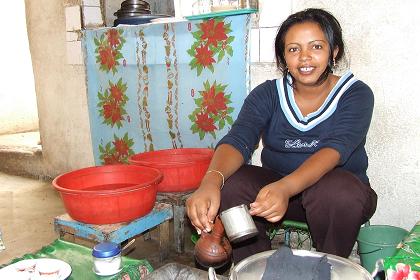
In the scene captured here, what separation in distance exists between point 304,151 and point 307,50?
1.41 ft

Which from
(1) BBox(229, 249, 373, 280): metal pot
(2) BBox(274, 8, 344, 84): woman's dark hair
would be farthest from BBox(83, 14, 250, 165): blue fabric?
(1) BBox(229, 249, 373, 280): metal pot

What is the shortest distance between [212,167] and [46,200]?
2.41 metres

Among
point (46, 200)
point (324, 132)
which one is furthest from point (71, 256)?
point (46, 200)

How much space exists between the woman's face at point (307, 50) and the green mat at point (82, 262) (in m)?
1.00

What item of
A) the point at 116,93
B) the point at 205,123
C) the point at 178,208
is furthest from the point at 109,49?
the point at 178,208

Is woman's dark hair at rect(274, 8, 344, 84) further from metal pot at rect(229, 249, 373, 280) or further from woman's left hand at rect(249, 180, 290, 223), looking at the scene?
metal pot at rect(229, 249, 373, 280)

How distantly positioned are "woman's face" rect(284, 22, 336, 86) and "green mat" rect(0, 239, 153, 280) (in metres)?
1.00

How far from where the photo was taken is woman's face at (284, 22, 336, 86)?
1.78 meters

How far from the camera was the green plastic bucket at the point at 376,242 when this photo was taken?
197 centimetres

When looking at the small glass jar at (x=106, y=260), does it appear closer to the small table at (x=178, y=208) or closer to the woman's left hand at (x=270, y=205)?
the woman's left hand at (x=270, y=205)

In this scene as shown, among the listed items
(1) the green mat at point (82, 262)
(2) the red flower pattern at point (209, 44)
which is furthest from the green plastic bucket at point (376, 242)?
(2) the red flower pattern at point (209, 44)

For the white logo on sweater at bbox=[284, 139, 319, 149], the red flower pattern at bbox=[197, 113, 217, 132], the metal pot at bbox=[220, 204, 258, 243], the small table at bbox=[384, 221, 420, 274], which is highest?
the white logo on sweater at bbox=[284, 139, 319, 149]

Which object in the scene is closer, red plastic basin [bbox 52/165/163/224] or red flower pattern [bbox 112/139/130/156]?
red plastic basin [bbox 52/165/163/224]

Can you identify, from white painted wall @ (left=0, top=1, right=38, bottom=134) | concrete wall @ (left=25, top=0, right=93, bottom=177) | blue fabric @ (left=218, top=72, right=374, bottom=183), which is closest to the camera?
blue fabric @ (left=218, top=72, right=374, bottom=183)
